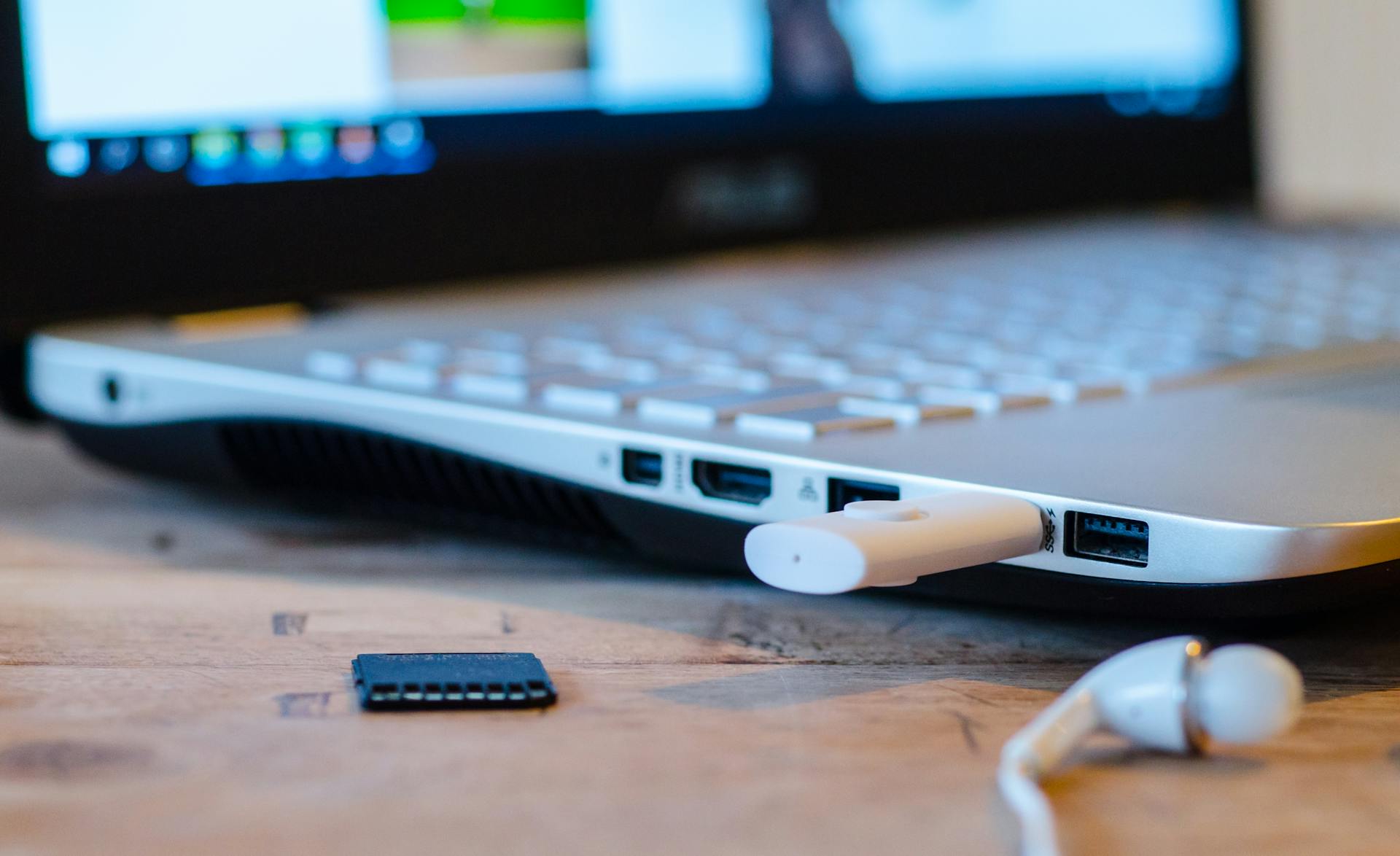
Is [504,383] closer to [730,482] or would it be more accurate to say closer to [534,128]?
[730,482]

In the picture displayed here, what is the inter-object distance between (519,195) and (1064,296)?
29 cm

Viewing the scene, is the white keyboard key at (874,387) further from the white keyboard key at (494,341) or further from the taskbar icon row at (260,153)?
the taskbar icon row at (260,153)

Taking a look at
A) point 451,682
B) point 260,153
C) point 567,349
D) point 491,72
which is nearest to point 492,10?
point 491,72

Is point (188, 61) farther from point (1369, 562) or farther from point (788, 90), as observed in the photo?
point (1369, 562)

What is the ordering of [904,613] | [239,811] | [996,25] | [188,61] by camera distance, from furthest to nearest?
[996,25]
[188,61]
[904,613]
[239,811]

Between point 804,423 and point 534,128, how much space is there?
1.39ft

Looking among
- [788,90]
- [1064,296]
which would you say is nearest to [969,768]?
[1064,296]

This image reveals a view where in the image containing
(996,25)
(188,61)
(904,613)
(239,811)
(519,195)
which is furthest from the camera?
(996,25)

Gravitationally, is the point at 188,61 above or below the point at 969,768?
above

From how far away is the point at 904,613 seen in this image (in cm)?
43

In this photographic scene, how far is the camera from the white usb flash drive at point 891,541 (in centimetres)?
34

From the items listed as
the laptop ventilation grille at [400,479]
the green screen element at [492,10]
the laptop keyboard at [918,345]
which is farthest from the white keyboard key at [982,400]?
the green screen element at [492,10]

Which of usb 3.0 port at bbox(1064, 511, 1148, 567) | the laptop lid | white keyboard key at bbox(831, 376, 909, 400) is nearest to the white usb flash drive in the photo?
usb 3.0 port at bbox(1064, 511, 1148, 567)

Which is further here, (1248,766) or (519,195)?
(519,195)
